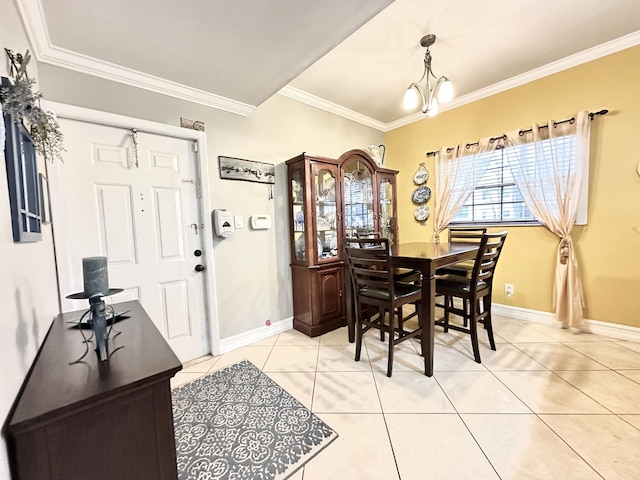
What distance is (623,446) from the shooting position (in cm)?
132

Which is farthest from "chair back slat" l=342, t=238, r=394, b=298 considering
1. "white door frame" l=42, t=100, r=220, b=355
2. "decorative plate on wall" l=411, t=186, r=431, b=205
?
"decorative plate on wall" l=411, t=186, r=431, b=205

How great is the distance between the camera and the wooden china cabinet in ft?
9.04

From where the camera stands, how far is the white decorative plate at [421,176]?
364cm

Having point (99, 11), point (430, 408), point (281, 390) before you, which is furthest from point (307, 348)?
point (99, 11)

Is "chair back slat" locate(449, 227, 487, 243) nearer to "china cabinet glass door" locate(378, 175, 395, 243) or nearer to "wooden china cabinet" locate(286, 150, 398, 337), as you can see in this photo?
"china cabinet glass door" locate(378, 175, 395, 243)

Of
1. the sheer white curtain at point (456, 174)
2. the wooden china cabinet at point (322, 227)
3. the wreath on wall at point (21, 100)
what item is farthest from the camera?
the sheer white curtain at point (456, 174)

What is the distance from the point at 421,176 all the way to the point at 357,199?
1.11 meters

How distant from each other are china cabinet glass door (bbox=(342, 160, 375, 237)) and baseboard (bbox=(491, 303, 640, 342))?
Answer: 1.85 m

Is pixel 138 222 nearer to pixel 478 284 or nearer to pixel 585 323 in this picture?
pixel 478 284

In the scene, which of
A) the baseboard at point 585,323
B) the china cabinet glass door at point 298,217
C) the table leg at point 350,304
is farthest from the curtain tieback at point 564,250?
the china cabinet glass door at point 298,217

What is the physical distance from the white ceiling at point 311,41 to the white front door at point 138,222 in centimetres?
49

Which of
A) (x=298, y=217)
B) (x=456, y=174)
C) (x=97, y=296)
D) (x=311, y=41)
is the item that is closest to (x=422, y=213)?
(x=456, y=174)

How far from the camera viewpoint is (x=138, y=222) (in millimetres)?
2061

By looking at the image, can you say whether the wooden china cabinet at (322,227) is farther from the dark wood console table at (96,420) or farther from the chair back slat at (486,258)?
the dark wood console table at (96,420)
